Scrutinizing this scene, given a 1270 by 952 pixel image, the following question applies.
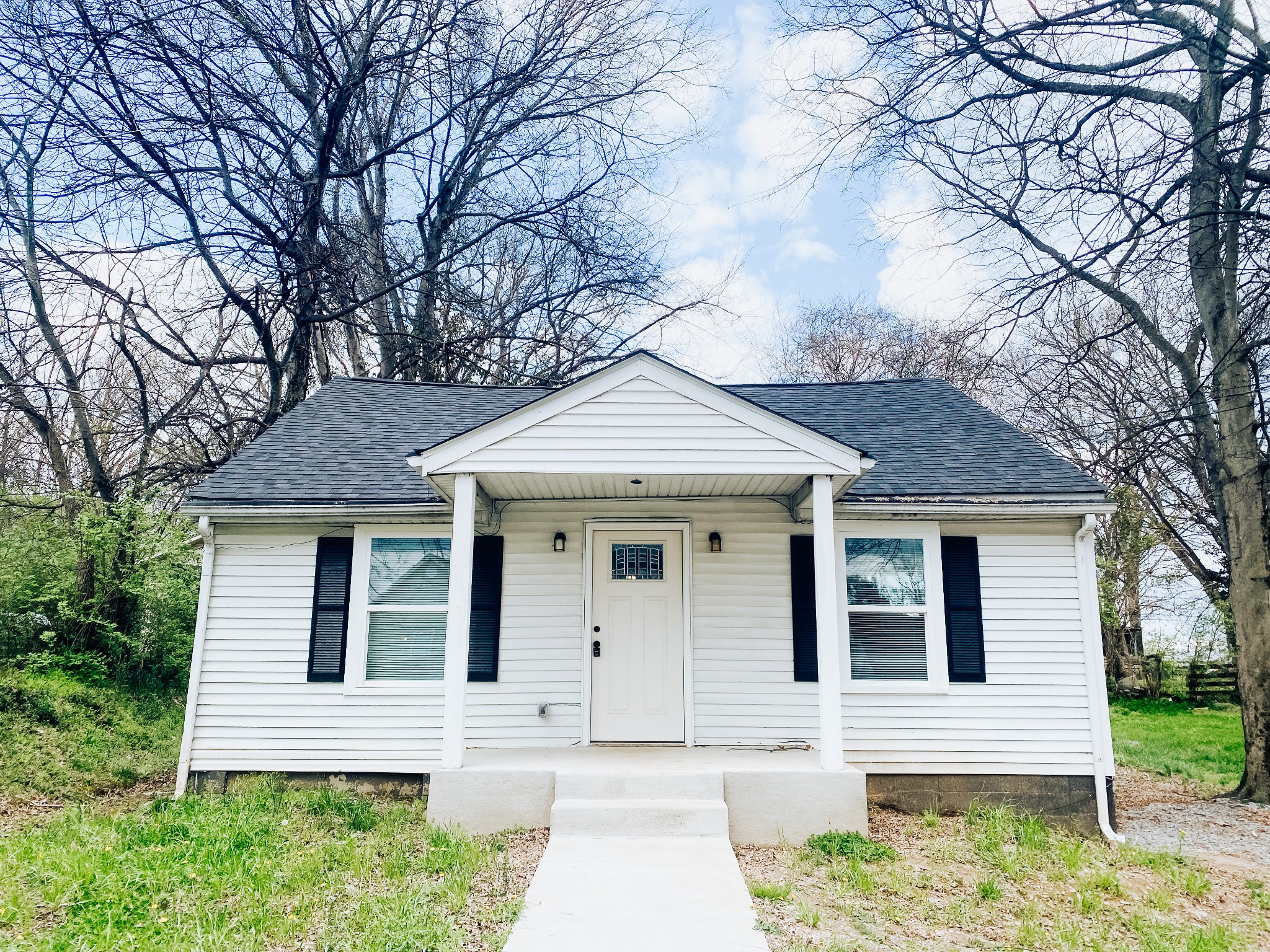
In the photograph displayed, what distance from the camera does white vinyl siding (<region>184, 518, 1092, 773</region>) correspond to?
7238 mm

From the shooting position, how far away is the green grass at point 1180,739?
10.3 meters

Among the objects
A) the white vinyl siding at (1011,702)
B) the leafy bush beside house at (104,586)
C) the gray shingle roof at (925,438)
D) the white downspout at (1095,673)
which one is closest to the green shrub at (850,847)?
the white vinyl siding at (1011,702)

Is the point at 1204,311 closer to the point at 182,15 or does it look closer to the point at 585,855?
the point at 585,855

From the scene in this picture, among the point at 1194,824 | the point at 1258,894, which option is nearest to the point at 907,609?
the point at 1258,894

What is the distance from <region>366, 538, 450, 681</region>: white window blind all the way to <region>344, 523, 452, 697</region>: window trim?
21mm

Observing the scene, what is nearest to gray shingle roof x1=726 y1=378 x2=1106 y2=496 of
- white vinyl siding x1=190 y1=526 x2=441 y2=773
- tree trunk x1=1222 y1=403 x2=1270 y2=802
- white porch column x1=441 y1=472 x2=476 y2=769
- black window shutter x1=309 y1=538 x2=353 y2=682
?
tree trunk x1=1222 y1=403 x2=1270 y2=802

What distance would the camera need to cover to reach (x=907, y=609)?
24.6ft

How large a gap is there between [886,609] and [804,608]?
2.53 feet

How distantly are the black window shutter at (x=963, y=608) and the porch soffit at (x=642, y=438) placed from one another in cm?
174

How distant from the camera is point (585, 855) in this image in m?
5.21

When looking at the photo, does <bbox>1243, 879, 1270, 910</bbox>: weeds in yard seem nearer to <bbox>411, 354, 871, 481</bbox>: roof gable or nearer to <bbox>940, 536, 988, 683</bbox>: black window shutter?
<bbox>940, 536, 988, 683</bbox>: black window shutter

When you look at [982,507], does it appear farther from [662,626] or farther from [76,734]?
[76,734]

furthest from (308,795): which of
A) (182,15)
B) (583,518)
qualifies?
(182,15)

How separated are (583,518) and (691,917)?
4.28 m
